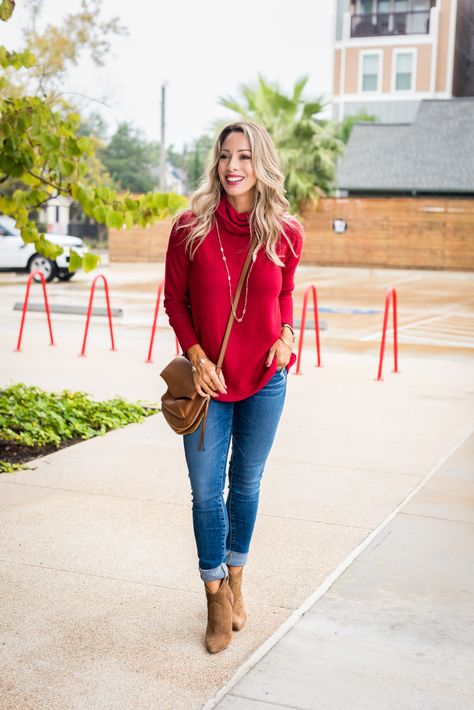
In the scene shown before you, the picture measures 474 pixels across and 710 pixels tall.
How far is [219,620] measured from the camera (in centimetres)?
362

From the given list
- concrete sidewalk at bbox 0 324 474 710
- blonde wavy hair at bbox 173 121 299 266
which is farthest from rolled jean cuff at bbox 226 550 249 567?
blonde wavy hair at bbox 173 121 299 266

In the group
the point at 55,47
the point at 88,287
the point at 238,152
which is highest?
the point at 55,47

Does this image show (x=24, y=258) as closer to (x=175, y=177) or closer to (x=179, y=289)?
(x=179, y=289)

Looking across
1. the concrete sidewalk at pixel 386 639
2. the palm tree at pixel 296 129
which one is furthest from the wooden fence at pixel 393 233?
the concrete sidewalk at pixel 386 639

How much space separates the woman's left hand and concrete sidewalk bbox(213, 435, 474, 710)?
1.07m

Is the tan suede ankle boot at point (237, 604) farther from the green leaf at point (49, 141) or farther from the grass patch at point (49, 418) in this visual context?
the green leaf at point (49, 141)

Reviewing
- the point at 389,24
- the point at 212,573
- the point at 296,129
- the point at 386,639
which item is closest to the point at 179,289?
the point at 212,573

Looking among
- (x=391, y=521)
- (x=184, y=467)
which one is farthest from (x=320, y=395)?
(x=391, y=521)

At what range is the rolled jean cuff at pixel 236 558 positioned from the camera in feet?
12.6

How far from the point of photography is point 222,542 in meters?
3.70

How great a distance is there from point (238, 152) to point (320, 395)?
19.5ft

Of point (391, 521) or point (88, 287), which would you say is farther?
point (88, 287)

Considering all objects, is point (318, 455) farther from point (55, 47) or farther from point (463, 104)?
point (463, 104)

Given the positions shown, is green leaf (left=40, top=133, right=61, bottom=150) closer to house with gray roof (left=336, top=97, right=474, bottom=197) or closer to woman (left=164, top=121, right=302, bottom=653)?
woman (left=164, top=121, right=302, bottom=653)
